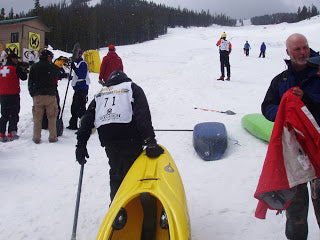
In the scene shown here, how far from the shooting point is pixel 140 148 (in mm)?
2646

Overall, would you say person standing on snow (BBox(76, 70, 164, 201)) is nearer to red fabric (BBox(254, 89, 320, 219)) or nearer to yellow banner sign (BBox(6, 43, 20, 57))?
red fabric (BBox(254, 89, 320, 219))

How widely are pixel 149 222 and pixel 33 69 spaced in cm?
401

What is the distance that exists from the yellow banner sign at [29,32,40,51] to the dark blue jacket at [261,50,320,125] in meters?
15.3

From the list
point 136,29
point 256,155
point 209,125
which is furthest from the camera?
point 136,29

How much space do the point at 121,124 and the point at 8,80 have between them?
12.6 feet

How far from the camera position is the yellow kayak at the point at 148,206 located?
73.8 inches

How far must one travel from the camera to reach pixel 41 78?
5008 mm

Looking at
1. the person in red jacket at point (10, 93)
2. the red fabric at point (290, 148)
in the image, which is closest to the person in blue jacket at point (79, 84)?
the person in red jacket at point (10, 93)

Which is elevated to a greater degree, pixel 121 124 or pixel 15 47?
pixel 15 47

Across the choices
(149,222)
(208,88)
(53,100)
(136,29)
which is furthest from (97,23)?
(149,222)

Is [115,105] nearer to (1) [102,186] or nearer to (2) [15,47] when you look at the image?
(1) [102,186]

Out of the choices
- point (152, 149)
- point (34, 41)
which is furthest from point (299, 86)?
point (34, 41)

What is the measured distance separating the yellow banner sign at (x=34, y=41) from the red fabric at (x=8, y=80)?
1064 cm

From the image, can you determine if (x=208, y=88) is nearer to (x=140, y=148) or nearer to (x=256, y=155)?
(x=256, y=155)
